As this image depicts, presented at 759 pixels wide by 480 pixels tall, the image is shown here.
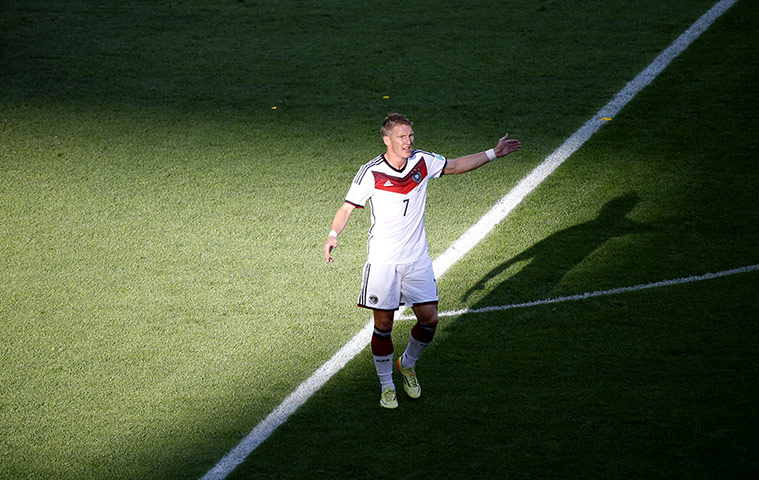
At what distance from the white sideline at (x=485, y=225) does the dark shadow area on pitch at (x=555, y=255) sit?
0.51 m

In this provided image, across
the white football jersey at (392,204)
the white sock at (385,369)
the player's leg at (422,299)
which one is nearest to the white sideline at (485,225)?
the white sock at (385,369)

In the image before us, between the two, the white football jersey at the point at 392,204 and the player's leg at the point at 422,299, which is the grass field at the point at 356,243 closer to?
the player's leg at the point at 422,299

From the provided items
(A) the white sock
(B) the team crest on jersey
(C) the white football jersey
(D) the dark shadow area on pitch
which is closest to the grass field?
(D) the dark shadow area on pitch

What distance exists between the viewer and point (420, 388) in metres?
5.59

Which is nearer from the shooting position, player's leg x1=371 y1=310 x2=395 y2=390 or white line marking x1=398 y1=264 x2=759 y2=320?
player's leg x1=371 y1=310 x2=395 y2=390

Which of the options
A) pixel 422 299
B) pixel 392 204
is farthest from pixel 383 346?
pixel 392 204

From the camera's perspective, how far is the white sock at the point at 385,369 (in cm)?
543

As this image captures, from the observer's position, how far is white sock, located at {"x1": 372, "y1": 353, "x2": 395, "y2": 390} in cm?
543

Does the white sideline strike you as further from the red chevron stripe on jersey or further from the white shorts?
the red chevron stripe on jersey

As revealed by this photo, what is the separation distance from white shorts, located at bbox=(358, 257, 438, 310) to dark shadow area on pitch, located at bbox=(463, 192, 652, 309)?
141cm

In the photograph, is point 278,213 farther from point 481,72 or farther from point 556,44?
point 556,44

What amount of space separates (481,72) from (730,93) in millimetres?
2971

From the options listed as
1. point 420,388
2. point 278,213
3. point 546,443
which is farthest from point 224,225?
point 546,443

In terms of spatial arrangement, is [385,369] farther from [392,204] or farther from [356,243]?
[356,243]
